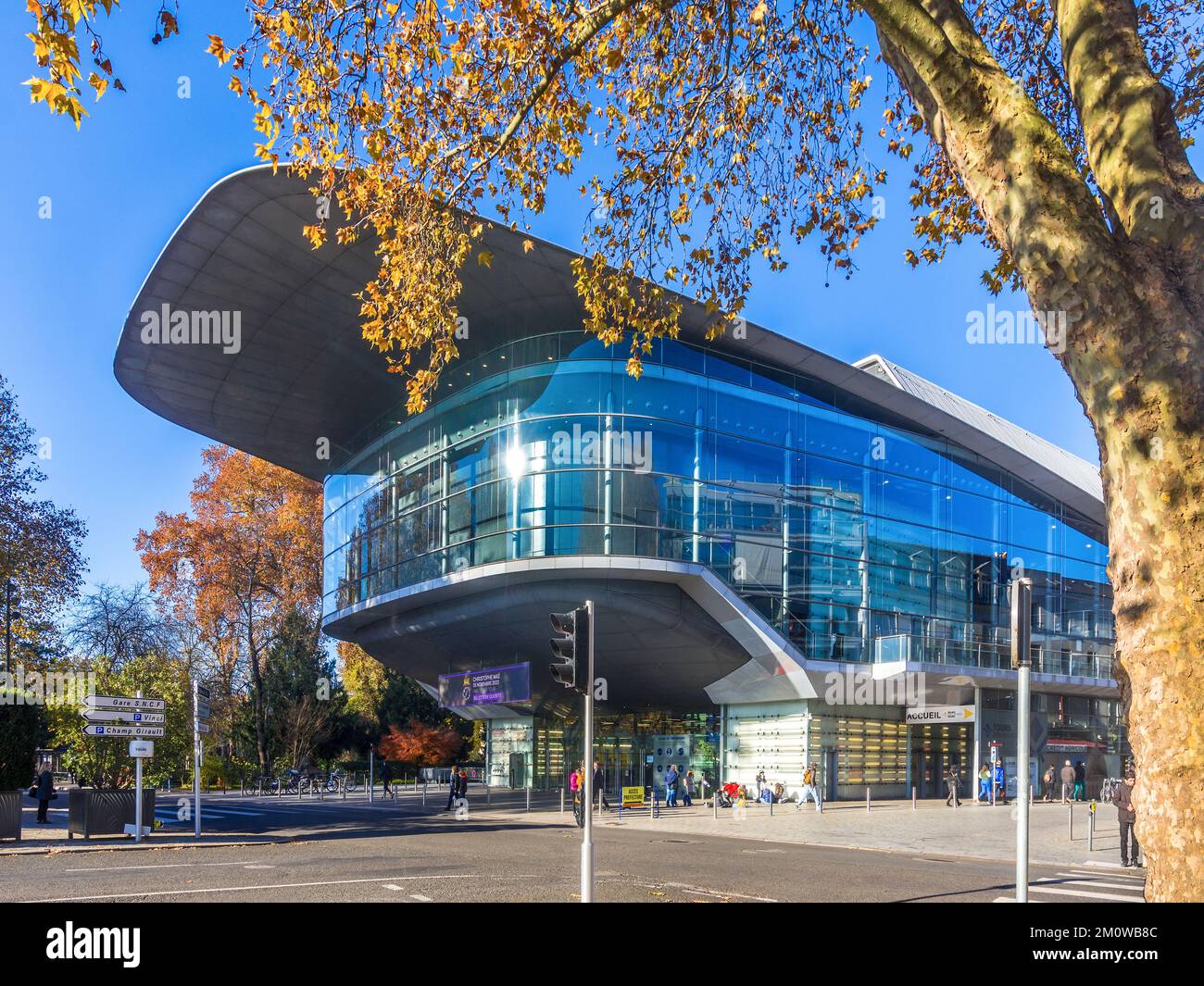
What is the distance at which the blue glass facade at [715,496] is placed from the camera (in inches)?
1334

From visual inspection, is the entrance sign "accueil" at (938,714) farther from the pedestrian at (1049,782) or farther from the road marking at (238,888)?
the road marking at (238,888)

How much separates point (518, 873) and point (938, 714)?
93.3ft

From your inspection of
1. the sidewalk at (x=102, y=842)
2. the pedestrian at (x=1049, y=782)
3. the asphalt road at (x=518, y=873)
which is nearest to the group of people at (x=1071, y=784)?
the pedestrian at (x=1049, y=782)

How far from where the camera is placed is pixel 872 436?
39.6 meters

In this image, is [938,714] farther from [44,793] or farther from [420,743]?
[44,793]

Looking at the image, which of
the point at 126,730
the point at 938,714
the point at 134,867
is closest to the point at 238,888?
the point at 134,867

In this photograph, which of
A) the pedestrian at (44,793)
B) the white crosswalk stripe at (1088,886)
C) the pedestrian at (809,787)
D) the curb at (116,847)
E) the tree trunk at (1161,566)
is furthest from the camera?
the pedestrian at (809,787)

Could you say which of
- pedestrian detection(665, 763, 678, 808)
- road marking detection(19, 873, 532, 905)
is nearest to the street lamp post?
road marking detection(19, 873, 532, 905)

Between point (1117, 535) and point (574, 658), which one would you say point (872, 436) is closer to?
point (574, 658)

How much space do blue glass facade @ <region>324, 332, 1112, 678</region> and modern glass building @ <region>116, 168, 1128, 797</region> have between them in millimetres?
102

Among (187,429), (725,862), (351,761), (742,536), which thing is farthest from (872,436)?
(351,761)

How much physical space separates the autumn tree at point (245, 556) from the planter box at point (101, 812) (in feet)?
95.8

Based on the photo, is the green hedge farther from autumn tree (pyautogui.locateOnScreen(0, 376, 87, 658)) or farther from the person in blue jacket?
the person in blue jacket
